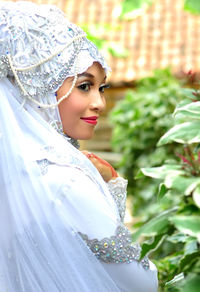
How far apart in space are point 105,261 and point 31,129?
0.60 m

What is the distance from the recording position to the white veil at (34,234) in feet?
6.98

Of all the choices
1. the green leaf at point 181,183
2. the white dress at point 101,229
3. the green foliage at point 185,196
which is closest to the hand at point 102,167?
the white dress at point 101,229

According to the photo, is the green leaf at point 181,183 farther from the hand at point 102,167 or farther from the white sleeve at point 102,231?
the hand at point 102,167

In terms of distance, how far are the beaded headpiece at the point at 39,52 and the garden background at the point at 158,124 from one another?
18.7 inches

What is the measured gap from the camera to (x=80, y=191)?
212cm

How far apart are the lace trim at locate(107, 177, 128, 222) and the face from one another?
0.76 feet

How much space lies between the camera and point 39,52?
2.46 metres

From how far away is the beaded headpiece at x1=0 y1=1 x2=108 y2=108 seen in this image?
2.43 m

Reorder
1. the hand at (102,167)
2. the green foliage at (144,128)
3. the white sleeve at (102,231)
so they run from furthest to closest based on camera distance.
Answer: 1. the green foliage at (144,128)
2. the hand at (102,167)
3. the white sleeve at (102,231)

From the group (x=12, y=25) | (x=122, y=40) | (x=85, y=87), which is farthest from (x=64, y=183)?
(x=122, y=40)

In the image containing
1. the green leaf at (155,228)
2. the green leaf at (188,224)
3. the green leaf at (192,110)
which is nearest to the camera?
the green leaf at (188,224)

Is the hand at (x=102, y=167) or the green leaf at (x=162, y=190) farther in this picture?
the hand at (x=102, y=167)

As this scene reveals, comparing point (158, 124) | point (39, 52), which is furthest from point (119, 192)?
point (158, 124)

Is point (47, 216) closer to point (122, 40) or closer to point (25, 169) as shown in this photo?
point (25, 169)
